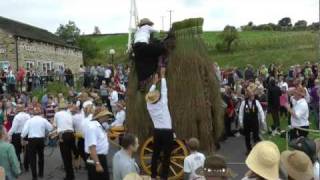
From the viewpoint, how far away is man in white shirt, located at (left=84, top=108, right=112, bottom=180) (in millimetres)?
9312

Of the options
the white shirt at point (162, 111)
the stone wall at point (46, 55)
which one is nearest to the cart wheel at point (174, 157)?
the white shirt at point (162, 111)

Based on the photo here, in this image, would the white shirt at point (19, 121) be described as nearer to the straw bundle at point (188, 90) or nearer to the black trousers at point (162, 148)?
the straw bundle at point (188, 90)

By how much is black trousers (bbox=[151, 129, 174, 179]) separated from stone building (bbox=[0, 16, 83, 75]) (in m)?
30.6

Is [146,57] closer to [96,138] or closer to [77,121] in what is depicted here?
[77,121]

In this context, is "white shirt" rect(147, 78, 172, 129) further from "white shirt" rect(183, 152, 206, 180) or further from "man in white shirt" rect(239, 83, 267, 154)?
"man in white shirt" rect(239, 83, 267, 154)

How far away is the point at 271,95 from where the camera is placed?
20.2 m

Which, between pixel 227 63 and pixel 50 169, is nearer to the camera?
pixel 50 169

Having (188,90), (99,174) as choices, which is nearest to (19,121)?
(188,90)

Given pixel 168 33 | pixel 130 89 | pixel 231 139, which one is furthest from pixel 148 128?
pixel 231 139

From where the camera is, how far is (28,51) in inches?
1757

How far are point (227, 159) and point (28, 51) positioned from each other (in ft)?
106

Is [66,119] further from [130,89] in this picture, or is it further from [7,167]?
[7,167]

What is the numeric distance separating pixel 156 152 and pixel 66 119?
2.98 m

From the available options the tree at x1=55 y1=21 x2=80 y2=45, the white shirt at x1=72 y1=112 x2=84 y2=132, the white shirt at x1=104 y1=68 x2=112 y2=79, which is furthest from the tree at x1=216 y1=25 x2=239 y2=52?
the white shirt at x1=72 y1=112 x2=84 y2=132
